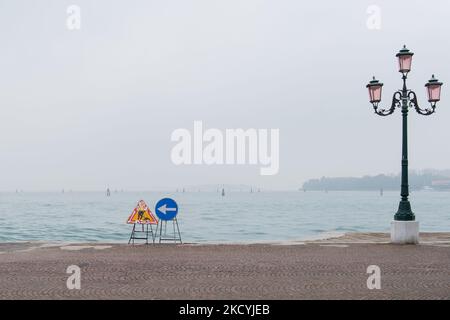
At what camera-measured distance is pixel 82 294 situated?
9430 millimetres

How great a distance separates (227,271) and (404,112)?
384 inches

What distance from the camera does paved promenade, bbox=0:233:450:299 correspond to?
31.4 ft

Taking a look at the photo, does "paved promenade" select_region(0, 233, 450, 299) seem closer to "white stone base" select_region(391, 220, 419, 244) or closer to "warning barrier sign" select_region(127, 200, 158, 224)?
"white stone base" select_region(391, 220, 419, 244)

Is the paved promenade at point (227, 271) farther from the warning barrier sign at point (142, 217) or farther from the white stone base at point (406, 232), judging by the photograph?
the warning barrier sign at point (142, 217)

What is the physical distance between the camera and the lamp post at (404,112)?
56.8ft

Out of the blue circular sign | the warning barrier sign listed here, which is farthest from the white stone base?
the warning barrier sign

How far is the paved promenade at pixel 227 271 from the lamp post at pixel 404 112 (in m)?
0.64

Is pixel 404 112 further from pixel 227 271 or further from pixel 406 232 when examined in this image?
pixel 227 271

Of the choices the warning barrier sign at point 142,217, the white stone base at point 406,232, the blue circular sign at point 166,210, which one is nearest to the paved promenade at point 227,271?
the white stone base at point 406,232

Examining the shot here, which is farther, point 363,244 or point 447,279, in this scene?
point 363,244
